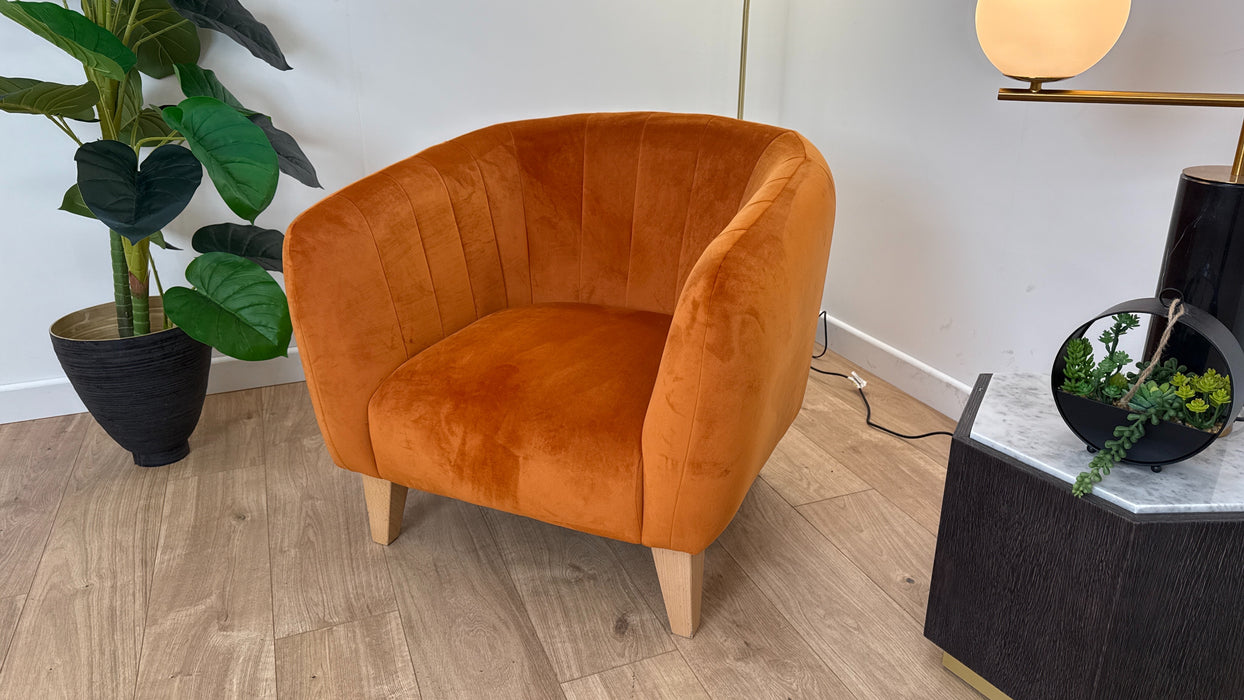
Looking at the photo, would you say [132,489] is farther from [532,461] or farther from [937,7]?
[937,7]

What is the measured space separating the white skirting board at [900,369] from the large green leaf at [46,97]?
1622 millimetres

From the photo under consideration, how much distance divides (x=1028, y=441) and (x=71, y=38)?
158cm

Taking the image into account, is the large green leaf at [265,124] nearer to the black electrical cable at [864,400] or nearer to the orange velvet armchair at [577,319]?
the orange velvet armchair at [577,319]

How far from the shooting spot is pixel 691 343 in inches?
41.3

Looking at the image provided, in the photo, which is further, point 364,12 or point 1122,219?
point 364,12

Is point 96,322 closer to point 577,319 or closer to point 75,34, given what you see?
point 75,34

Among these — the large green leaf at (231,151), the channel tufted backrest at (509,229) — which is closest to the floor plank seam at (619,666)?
the channel tufted backrest at (509,229)

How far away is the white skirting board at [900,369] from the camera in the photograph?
2.02 m

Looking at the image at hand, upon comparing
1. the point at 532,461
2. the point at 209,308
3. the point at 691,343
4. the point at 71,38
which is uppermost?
the point at 71,38

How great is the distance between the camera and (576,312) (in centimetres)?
157

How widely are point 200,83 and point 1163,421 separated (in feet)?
6.05

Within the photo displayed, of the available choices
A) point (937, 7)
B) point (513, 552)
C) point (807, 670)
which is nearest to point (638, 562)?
point (513, 552)

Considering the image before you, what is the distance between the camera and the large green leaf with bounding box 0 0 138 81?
1.33 metres

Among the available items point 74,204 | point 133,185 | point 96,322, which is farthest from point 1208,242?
point 96,322
